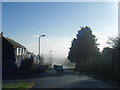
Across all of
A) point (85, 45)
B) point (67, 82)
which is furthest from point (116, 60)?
point (85, 45)

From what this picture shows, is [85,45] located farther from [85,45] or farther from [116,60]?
[116,60]

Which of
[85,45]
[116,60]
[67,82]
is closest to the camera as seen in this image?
[67,82]

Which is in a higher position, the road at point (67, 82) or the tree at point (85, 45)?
the tree at point (85, 45)

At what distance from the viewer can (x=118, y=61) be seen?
34.1 metres

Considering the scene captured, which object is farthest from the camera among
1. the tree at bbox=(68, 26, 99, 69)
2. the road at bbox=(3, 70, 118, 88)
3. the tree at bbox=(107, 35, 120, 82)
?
the tree at bbox=(68, 26, 99, 69)

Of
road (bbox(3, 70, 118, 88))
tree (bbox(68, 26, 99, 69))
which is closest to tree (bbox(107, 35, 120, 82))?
road (bbox(3, 70, 118, 88))

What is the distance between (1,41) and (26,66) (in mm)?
7557

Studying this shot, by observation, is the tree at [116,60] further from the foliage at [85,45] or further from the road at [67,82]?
the foliage at [85,45]

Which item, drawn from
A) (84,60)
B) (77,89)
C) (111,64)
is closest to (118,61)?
(111,64)

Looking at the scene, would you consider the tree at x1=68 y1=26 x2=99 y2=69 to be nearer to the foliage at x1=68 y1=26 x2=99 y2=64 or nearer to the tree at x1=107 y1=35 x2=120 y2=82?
the foliage at x1=68 y1=26 x2=99 y2=64

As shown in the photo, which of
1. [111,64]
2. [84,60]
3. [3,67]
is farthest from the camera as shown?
[84,60]

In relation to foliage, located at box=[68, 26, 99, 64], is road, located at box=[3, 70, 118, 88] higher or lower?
lower

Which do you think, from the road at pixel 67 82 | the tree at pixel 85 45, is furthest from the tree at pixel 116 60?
the tree at pixel 85 45

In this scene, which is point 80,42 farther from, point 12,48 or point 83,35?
point 12,48
